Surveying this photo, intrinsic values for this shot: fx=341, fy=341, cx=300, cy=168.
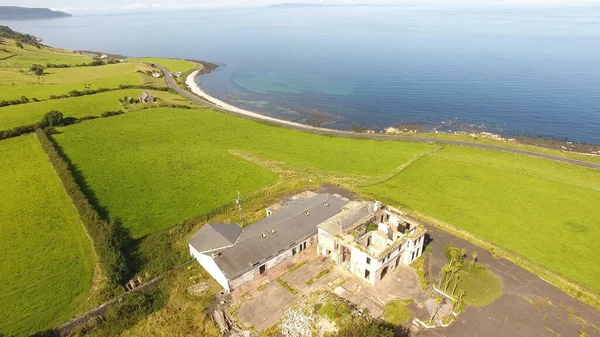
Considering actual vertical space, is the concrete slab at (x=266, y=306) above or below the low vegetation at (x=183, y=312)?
above

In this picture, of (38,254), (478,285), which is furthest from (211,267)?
(478,285)

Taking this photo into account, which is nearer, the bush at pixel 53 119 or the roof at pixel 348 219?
the roof at pixel 348 219

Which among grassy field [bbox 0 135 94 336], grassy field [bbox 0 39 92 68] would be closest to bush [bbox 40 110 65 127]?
grassy field [bbox 0 135 94 336]

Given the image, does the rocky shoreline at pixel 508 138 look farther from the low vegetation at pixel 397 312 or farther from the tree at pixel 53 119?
the tree at pixel 53 119

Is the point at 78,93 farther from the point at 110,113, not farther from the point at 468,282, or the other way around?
the point at 468,282

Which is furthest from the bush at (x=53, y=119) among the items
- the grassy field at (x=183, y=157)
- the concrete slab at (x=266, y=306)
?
the concrete slab at (x=266, y=306)

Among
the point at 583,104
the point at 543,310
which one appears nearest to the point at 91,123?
the point at 543,310

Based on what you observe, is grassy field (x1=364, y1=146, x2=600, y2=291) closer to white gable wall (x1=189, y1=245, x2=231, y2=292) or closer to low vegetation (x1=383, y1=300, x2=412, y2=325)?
low vegetation (x1=383, y1=300, x2=412, y2=325)
